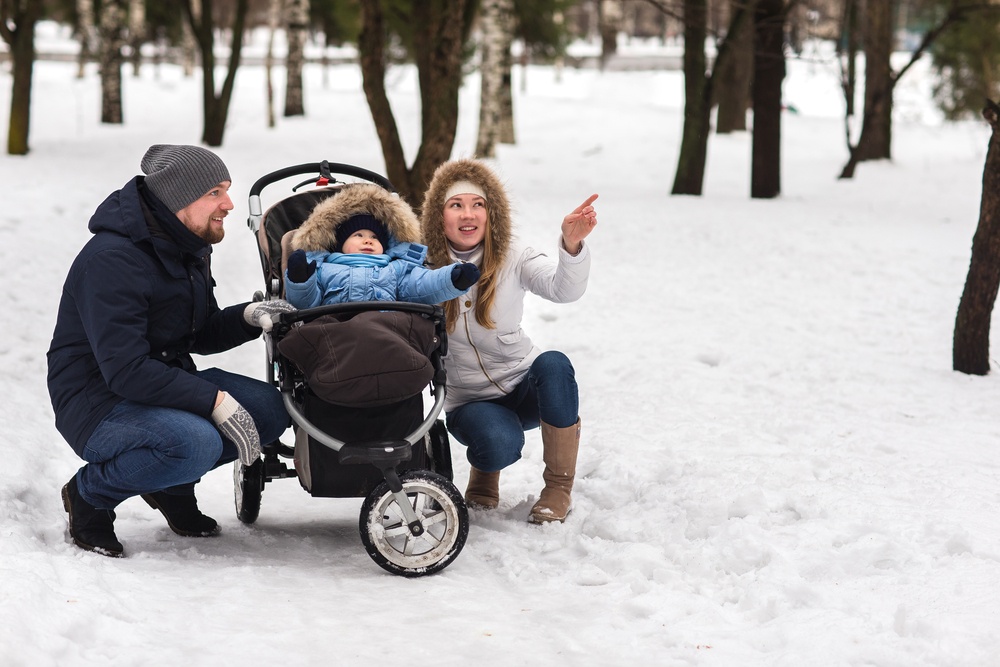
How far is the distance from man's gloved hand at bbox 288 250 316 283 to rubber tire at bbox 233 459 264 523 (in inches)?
36.0

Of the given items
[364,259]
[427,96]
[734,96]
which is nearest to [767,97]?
[427,96]

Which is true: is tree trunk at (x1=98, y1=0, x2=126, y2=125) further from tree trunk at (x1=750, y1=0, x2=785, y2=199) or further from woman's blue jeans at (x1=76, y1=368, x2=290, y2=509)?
woman's blue jeans at (x1=76, y1=368, x2=290, y2=509)

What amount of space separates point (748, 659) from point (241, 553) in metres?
2.09

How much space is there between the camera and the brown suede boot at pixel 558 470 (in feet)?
15.3

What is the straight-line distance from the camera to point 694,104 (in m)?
13.8

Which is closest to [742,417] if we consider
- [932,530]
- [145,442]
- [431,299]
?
[932,530]

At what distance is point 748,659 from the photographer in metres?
3.30

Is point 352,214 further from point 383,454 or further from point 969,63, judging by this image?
point 969,63

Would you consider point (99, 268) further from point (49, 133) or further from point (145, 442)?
point (49, 133)

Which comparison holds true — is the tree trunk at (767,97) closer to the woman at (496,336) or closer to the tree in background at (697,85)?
the tree in background at (697,85)

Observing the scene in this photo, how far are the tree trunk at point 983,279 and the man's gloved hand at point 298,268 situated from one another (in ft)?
15.0

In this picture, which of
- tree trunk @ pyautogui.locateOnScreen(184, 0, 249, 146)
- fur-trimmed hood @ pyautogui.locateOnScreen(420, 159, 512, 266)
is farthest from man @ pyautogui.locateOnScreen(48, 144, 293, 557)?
tree trunk @ pyautogui.locateOnScreen(184, 0, 249, 146)

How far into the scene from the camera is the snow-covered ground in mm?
3342

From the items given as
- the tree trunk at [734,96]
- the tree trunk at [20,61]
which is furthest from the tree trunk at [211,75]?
the tree trunk at [734,96]
